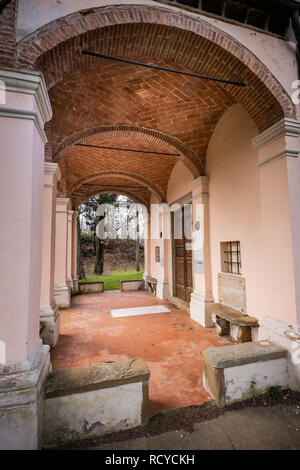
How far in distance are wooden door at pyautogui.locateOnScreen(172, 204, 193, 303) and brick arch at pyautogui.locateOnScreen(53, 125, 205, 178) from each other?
57.5 inches

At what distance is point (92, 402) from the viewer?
7.09ft

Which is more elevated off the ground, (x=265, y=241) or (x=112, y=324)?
(x=265, y=241)

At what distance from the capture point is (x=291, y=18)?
321cm

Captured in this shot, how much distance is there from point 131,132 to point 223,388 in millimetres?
5213

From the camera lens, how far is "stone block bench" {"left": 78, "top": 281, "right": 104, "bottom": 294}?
10188 mm

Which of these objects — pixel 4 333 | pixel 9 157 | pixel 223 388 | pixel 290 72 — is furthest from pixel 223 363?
pixel 290 72

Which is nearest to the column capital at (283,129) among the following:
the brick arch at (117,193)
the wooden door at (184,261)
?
the wooden door at (184,261)

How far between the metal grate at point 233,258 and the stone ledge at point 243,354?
1.86 metres

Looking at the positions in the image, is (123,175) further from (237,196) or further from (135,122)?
(237,196)

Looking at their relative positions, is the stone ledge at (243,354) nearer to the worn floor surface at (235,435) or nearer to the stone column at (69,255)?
the worn floor surface at (235,435)

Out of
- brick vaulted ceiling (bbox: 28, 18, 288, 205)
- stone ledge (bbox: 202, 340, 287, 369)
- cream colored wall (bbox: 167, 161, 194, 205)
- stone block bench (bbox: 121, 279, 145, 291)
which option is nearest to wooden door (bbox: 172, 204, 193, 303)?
cream colored wall (bbox: 167, 161, 194, 205)

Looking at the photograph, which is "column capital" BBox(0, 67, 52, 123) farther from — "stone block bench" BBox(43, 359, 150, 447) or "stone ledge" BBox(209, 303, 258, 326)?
"stone ledge" BBox(209, 303, 258, 326)

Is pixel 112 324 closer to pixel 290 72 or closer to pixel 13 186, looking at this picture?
pixel 13 186
